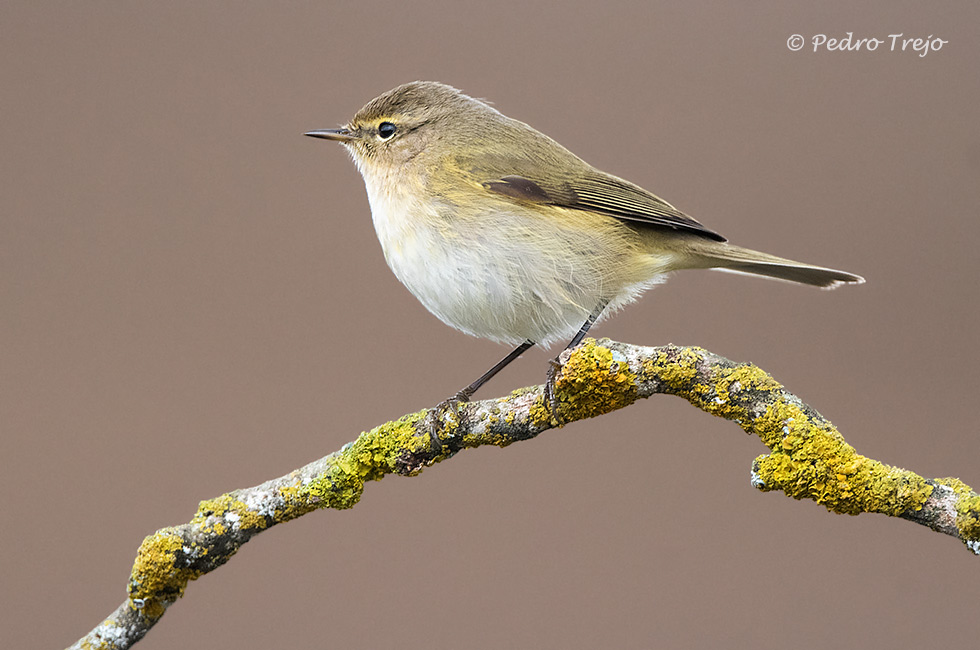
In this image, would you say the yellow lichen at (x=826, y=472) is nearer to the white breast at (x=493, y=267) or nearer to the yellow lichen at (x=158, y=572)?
the white breast at (x=493, y=267)

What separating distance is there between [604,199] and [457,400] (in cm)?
70

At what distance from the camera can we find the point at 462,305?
215cm

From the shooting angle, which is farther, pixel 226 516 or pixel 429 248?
pixel 429 248

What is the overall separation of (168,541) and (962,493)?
1.48 m

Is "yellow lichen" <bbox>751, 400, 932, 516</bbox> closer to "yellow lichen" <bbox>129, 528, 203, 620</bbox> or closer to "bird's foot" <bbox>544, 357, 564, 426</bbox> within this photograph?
"bird's foot" <bbox>544, 357, 564, 426</bbox>

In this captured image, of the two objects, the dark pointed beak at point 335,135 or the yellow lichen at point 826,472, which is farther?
the dark pointed beak at point 335,135

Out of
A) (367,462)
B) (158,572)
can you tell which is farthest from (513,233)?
(158,572)

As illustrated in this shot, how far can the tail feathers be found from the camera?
2154 millimetres

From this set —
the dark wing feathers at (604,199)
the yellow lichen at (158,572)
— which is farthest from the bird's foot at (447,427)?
the dark wing feathers at (604,199)

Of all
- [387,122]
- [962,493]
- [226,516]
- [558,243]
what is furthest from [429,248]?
[962,493]

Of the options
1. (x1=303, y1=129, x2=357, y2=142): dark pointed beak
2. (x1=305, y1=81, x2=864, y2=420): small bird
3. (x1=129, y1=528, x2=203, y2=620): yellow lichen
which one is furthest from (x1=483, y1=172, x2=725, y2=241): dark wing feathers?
(x1=129, y1=528, x2=203, y2=620): yellow lichen

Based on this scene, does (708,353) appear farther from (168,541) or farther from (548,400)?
(168,541)

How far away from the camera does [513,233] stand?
2.13m

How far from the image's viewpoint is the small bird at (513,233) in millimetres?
2123
